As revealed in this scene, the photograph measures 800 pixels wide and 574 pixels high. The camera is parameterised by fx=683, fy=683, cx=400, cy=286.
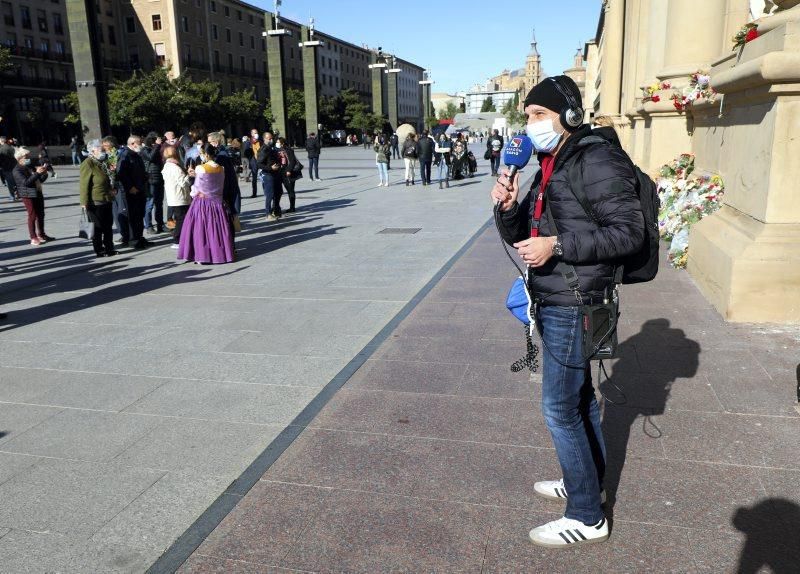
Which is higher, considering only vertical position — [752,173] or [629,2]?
[629,2]

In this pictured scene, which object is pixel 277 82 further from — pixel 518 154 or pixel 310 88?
pixel 518 154

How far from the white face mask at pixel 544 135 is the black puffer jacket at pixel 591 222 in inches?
2.4

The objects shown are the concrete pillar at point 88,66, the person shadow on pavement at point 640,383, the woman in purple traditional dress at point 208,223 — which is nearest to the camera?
the person shadow on pavement at point 640,383

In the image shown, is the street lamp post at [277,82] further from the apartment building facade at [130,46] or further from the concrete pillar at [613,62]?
the apartment building facade at [130,46]

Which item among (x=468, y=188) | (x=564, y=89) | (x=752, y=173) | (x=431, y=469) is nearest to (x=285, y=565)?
(x=431, y=469)

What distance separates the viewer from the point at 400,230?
12578 mm

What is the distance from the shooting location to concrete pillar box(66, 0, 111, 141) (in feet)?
41.1

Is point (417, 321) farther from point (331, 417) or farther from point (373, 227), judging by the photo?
point (373, 227)

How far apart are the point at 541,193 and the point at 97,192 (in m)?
8.78

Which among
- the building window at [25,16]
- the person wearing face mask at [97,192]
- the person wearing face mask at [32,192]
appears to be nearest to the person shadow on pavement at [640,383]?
the person wearing face mask at [97,192]

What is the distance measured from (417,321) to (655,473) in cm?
322

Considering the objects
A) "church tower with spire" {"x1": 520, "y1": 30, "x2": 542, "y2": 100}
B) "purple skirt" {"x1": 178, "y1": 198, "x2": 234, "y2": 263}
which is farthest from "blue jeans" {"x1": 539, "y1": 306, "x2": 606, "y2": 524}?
"church tower with spire" {"x1": 520, "y1": 30, "x2": 542, "y2": 100}

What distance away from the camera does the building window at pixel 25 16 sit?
59.3 metres

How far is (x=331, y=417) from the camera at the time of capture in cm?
425
